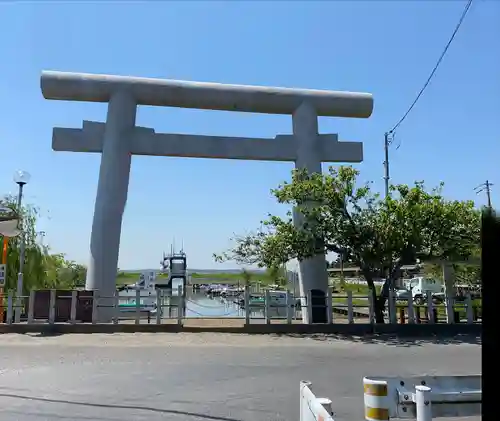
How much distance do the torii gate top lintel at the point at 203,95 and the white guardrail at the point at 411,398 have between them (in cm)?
1407

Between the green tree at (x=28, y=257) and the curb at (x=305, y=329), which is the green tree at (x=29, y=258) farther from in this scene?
the curb at (x=305, y=329)

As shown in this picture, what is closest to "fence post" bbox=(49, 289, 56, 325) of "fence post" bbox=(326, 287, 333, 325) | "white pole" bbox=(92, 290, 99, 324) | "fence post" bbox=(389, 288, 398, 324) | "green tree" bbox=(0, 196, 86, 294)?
"white pole" bbox=(92, 290, 99, 324)

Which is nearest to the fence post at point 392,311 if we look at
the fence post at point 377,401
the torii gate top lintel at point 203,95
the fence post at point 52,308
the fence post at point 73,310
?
the torii gate top lintel at point 203,95

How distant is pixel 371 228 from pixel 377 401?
11.5 metres

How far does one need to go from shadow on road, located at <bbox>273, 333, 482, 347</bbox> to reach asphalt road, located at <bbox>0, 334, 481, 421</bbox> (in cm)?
11

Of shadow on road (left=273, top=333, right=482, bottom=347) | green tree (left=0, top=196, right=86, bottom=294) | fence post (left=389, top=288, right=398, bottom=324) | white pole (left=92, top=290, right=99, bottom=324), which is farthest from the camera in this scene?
green tree (left=0, top=196, right=86, bottom=294)

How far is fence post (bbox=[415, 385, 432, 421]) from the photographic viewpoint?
3.45 metres

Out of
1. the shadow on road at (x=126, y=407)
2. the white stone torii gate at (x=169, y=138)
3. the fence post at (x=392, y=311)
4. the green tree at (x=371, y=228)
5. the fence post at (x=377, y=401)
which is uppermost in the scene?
the white stone torii gate at (x=169, y=138)

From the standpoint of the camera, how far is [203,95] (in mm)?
16641

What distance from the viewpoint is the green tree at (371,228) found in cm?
1435

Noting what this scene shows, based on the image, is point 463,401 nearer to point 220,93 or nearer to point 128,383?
point 128,383

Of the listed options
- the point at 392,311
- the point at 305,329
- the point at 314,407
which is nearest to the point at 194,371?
the point at 314,407

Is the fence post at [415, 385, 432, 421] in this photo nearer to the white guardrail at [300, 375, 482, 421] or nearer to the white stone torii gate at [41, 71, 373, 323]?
the white guardrail at [300, 375, 482, 421]

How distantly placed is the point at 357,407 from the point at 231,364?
3.67 meters
